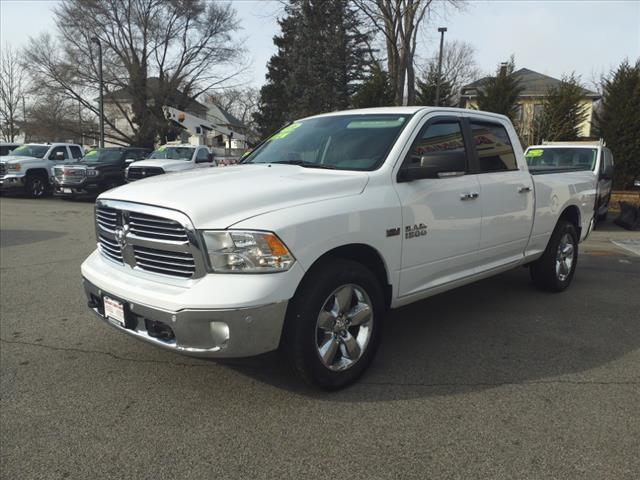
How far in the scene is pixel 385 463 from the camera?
2.70 m

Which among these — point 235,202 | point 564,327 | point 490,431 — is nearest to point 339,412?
point 490,431

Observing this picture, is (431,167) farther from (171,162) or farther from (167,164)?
(171,162)

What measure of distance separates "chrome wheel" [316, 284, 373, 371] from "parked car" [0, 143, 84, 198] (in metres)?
17.3

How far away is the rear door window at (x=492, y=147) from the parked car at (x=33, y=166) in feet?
55.1

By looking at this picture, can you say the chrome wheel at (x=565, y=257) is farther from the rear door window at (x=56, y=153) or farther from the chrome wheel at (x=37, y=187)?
the rear door window at (x=56, y=153)

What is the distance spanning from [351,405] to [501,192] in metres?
2.41

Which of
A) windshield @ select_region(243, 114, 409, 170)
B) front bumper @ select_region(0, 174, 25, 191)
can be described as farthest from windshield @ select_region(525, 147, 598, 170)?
front bumper @ select_region(0, 174, 25, 191)

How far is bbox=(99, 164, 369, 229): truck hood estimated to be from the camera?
299 centimetres

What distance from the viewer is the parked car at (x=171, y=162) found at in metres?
15.9

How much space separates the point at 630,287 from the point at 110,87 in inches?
1412

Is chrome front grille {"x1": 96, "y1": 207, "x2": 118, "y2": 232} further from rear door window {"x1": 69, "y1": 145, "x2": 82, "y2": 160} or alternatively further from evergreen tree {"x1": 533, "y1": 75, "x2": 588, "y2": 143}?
evergreen tree {"x1": 533, "y1": 75, "x2": 588, "y2": 143}

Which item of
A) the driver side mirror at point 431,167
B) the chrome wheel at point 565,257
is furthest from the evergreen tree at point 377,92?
the driver side mirror at point 431,167

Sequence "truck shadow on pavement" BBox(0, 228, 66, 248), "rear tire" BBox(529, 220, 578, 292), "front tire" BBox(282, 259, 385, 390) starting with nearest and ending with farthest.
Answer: "front tire" BBox(282, 259, 385, 390) < "rear tire" BBox(529, 220, 578, 292) < "truck shadow on pavement" BBox(0, 228, 66, 248)

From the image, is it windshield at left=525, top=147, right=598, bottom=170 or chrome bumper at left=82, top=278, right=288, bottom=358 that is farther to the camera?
windshield at left=525, top=147, right=598, bottom=170
